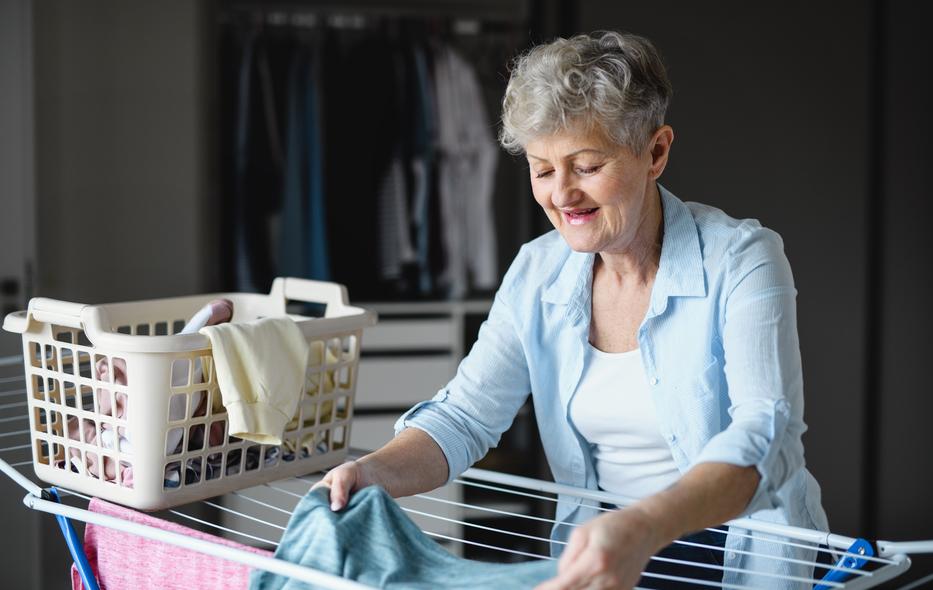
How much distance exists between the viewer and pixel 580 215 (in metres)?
1.43

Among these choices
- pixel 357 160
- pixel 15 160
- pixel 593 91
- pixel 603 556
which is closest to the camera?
pixel 603 556

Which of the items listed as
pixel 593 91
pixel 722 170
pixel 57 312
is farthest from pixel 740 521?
pixel 722 170

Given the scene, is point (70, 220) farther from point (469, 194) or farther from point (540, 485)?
point (540, 485)

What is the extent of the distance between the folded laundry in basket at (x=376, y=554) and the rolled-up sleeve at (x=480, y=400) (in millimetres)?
296

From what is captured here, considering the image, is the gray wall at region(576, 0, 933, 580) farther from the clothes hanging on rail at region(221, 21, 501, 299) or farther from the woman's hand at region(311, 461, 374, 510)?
the woman's hand at region(311, 461, 374, 510)

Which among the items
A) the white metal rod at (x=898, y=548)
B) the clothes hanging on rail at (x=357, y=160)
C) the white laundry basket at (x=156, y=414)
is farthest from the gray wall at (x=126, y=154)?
the white metal rod at (x=898, y=548)

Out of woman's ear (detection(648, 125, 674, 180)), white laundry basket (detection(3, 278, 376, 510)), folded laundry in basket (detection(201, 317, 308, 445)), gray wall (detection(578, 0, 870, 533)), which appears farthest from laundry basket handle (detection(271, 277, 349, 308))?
gray wall (detection(578, 0, 870, 533))

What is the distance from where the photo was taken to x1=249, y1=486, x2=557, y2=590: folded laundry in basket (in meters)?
1.13

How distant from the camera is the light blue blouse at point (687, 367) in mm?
1260

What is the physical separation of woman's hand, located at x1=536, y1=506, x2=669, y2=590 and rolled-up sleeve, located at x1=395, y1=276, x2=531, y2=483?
0.53 m

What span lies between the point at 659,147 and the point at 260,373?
25.6 inches

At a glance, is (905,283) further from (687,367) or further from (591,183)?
(591,183)

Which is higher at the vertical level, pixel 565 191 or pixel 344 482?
pixel 565 191

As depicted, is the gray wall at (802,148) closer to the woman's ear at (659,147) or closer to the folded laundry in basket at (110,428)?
A: the woman's ear at (659,147)
